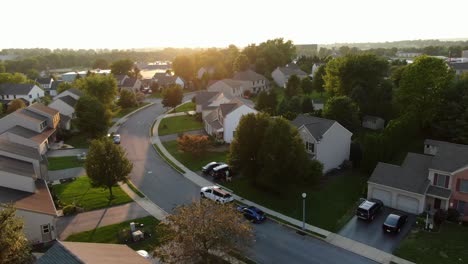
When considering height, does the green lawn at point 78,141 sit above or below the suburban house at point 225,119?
below

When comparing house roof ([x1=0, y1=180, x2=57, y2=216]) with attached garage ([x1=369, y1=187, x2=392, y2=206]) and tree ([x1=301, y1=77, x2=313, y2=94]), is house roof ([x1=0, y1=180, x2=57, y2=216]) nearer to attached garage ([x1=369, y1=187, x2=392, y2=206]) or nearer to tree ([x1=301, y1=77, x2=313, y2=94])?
attached garage ([x1=369, y1=187, x2=392, y2=206])

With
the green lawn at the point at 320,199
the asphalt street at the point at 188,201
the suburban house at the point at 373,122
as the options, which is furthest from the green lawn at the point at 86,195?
the suburban house at the point at 373,122

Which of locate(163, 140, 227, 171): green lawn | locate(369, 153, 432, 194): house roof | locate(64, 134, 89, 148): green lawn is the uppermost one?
locate(369, 153, 432, 194): house roof

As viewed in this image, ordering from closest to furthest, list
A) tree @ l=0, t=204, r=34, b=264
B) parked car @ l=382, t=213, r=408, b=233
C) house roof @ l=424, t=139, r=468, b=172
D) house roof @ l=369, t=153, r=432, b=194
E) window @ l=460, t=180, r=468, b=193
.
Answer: tree @ l=0, t=204, r=34, b=264
parked car @ l=382, t=213, r=408, b=233
window @ l=460, t=180, r=468, b=193
house roof @ l=424, t=139, r=468, b=172
house roof @ l=369, t=153, r=432, b=194

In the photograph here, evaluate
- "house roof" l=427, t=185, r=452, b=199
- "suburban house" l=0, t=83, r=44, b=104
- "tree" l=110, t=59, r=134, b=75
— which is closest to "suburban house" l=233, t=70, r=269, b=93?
"tree" l=110, t=59, r=134, b=75

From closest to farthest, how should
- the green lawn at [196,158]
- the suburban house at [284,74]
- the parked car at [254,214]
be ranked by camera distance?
the parked car at [254,214] < the green lawn at [196,158] < the suburban house at [284,74]

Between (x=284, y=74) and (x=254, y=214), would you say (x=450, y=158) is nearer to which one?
(x=254, y=214)

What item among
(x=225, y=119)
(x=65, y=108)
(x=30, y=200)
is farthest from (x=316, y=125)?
(x=65, y=108)

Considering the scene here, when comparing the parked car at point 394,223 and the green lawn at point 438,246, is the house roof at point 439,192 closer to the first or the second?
the green lawn at point 438,246
